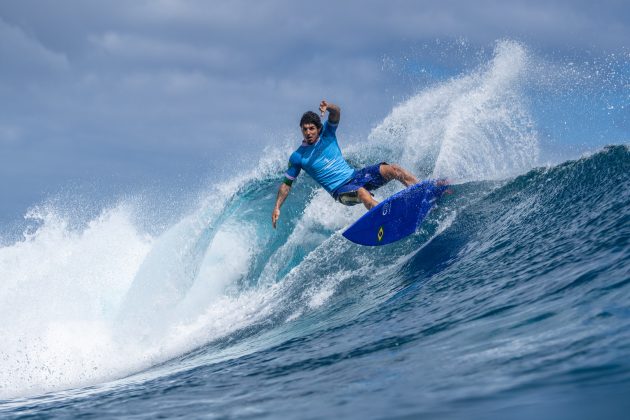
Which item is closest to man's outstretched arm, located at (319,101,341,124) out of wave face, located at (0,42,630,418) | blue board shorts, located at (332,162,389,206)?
blue board shorts, located at (332,162,389,206)

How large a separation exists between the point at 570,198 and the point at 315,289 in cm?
327

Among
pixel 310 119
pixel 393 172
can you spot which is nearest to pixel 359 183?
pixel 393 172

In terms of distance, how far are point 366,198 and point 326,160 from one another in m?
0.81

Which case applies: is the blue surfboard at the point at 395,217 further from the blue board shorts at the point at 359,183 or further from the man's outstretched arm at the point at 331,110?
the man's outstretched arm at the point at 331,110

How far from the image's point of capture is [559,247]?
5586 millimetres

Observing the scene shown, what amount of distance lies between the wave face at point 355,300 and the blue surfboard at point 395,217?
307mm

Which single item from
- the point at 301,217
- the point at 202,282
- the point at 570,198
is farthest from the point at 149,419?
the point at 301,217

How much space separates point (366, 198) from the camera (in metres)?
8.15

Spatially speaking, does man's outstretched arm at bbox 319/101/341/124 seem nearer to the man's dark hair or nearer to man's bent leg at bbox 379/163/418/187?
the man's dark hair

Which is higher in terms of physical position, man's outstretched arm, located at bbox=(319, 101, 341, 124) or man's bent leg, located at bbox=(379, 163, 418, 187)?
man's outstretched arm, located at bbox=(319, 101, 341, 124)

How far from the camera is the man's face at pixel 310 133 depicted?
26.7 feet

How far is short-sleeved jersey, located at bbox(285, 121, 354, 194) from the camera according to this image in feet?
27.6

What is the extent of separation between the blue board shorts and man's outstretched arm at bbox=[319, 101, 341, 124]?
2.78ft

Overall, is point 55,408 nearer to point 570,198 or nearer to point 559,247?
point 559,247
